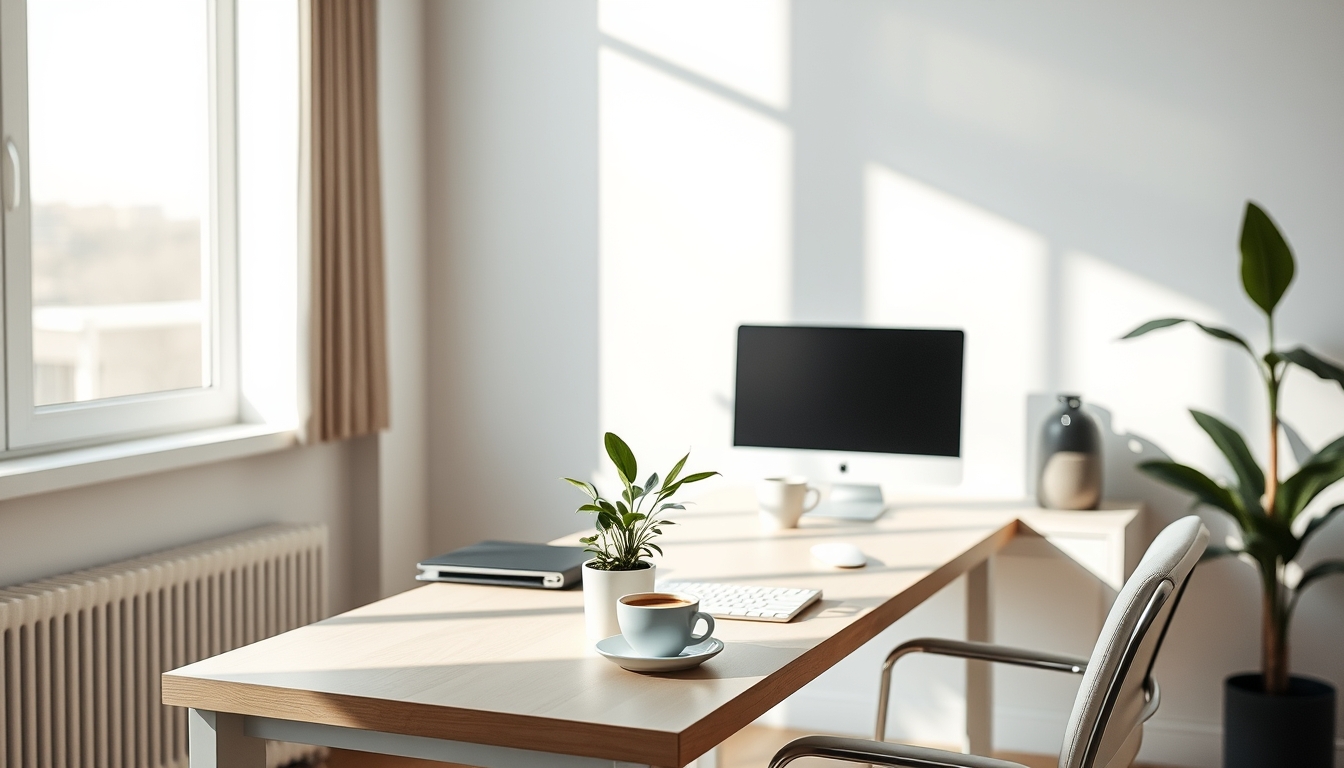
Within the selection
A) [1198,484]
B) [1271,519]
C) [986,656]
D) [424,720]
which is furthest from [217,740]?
[1271,519]

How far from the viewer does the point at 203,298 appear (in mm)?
3422

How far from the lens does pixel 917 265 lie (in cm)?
356

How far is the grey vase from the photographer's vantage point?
3.17 meters

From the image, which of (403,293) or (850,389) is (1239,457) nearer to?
(850,389)

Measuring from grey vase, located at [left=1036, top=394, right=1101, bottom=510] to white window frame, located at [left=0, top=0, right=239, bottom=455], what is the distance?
2124mm

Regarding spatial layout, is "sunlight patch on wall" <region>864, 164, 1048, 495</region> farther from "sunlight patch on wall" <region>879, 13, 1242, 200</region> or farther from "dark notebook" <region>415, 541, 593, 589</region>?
"dark notebook" <region>415, 541, 593, 589</region>

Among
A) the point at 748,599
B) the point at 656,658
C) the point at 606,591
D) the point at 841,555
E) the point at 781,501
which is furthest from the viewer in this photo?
the point at 781,501

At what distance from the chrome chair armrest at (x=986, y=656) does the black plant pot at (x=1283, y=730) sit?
104 cm

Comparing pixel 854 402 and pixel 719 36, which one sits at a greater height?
pixel 719 36

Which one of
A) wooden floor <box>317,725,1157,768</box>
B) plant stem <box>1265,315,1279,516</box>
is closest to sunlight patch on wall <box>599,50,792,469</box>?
wooden floor <box>317,725,1157,768</box>

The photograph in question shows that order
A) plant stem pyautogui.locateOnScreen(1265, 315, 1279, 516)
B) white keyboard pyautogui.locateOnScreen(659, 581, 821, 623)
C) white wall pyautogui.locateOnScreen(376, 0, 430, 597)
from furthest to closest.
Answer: white wall pyautogui.locateOnScreen(376, 0, 430, 597), plant stem pyautogui.locateOnScreen(1265, 315, 1279, 516), white keyboard pyautogui.locateOnScreen(659, 581, 821, 623)

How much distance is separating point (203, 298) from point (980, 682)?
218cm

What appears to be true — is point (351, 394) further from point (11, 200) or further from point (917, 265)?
point (917, 265)

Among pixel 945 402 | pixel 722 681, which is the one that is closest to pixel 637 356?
pixel 945 402
